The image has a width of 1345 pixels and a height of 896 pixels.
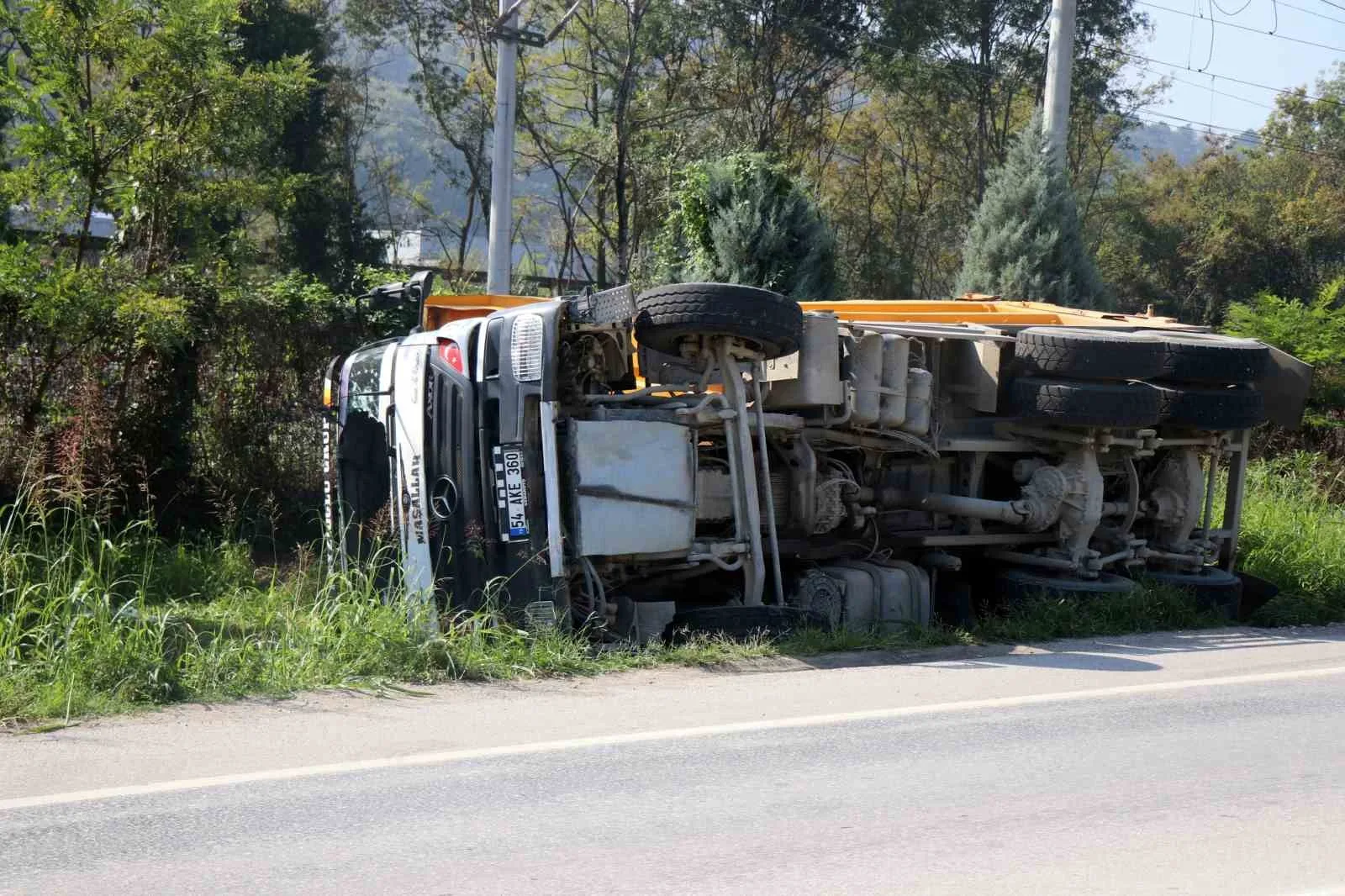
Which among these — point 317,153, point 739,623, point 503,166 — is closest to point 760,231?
point 503,166

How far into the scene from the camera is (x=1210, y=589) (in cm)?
932

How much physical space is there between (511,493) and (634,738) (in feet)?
6.64

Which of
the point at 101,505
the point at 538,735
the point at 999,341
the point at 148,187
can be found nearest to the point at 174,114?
the point at 148,187

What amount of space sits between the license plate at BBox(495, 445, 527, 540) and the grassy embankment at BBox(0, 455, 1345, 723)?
49 centimetres

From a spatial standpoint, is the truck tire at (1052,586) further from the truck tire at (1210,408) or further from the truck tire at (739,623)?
the truck tire at (739,623)

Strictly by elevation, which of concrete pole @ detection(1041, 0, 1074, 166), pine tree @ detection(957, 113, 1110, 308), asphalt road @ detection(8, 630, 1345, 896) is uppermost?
concrete pole @ detection(1041, 0, 1074, 166)

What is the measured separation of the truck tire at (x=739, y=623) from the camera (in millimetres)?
7637

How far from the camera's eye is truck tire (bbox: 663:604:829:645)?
764 cm

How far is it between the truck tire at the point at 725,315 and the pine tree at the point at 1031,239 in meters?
10.4

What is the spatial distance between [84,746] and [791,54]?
2700cm

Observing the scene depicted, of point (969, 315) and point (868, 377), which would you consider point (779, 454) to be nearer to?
point (868, 377)

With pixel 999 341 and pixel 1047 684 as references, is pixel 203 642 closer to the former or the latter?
pixel 1047 684

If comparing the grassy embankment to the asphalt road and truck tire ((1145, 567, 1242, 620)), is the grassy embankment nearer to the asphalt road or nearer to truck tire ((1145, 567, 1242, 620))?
truck tire ((1145, 567, 1242, 620))

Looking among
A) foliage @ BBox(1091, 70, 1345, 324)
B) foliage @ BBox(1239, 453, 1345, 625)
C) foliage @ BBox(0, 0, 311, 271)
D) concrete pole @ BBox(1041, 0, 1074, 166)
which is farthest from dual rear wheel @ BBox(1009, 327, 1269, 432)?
foliage @ BBox(1091, 70, 1345, 324)
